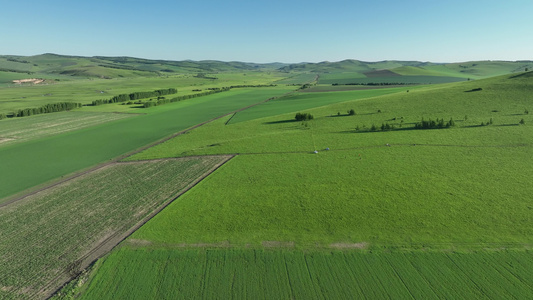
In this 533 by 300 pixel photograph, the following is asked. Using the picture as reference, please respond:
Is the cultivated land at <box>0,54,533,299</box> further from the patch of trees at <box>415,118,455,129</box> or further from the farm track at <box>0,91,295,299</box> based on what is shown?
the patch of trees at <box>415,118,455,129</box>

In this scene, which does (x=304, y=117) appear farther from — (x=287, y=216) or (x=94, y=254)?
(x=94, y=254)

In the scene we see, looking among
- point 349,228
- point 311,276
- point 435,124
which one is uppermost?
point 435,124

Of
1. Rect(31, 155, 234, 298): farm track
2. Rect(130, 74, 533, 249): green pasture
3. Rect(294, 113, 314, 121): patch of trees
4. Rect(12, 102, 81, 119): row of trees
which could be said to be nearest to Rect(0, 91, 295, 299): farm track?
Rect(31, 155, 234, 298): farm track

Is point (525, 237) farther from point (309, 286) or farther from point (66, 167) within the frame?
point (66, 167)

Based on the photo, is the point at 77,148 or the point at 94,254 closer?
the point at 94,254

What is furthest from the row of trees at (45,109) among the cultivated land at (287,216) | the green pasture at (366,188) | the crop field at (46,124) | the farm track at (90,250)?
the farm track at (90,250)

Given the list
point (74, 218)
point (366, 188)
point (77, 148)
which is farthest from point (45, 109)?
point (366, 188)

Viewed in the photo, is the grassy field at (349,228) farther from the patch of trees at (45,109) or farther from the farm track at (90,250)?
the patch of trees at (45,109)
